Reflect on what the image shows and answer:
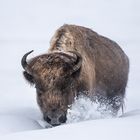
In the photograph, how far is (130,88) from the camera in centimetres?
1566

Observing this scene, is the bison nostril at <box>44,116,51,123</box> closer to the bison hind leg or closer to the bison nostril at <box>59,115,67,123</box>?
the bison nostril at <box>59,115,67,123</box>

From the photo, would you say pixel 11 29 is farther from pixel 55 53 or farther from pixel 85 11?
pixel 55 53

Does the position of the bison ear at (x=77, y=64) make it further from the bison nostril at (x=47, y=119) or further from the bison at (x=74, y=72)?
the bison nostril at (x=47, y=119)

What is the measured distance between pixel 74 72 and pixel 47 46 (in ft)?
42.1

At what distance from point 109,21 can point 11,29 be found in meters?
4.64

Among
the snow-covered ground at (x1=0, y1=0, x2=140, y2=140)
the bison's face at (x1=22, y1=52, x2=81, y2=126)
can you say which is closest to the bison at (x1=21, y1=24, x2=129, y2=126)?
the bison's face at (x1=22, y1=52, x2=81, y2=126)

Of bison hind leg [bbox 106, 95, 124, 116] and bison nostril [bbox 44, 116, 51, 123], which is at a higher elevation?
bison nostril [bbox 44, 116, 51, 123]

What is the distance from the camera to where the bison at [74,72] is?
1016 centimetres

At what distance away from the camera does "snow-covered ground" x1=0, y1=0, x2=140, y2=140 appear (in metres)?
8.30

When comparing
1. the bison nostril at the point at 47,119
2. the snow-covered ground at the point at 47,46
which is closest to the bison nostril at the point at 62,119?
the bison nostril at the point at 47,119

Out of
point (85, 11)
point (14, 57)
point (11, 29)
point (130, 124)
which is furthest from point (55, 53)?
point (85, 11)

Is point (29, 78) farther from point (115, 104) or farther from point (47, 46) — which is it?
point (47, 46)

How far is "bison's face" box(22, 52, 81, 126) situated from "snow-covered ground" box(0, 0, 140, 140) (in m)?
0.30

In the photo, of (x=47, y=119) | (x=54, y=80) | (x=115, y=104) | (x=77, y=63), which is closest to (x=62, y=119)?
(x=47, y=119)
